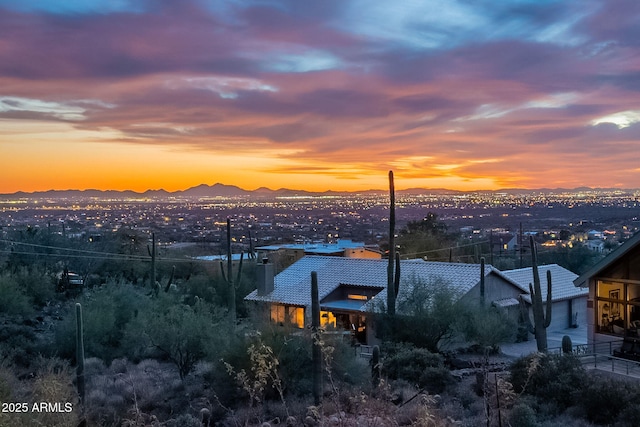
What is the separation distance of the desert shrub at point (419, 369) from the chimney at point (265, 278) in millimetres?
13932

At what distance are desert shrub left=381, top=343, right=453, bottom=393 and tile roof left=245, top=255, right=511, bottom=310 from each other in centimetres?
754

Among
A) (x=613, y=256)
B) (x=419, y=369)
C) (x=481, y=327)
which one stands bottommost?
(x=419, y=369)

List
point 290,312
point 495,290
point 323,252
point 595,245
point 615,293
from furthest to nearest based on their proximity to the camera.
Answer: point 595,245 < point 323,252 < point 290,312 < point 495,290 < point 615,293

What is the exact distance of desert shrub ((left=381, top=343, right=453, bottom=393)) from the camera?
18.3 m

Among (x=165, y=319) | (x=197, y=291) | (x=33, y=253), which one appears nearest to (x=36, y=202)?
(x=33, y=253)

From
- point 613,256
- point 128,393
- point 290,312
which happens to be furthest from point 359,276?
point 128,393

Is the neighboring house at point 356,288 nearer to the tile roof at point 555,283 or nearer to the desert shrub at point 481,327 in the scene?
the tile roof at point 555,283

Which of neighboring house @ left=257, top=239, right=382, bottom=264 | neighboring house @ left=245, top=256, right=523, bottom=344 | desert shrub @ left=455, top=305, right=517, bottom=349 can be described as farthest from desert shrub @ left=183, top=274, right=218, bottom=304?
desert shrub @ left=455, top=305, right=517, bottom=349

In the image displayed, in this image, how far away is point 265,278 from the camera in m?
34.3

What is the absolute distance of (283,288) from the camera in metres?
34.2

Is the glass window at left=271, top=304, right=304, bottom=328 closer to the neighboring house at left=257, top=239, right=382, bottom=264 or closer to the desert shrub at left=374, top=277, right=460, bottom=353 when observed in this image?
the desert shrub at left=374, top=277, right=460, bottom=353

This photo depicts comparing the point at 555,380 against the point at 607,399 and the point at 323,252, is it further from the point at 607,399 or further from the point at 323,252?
the point at 323,252

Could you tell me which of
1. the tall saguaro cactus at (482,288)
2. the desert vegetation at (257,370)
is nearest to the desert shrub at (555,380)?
the desert vegetation at (257,370)

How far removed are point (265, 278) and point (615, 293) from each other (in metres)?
18.5
